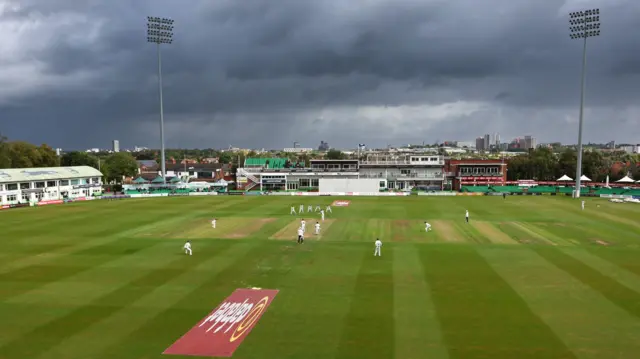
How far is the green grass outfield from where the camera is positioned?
1452 cm

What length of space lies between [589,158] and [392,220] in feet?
222

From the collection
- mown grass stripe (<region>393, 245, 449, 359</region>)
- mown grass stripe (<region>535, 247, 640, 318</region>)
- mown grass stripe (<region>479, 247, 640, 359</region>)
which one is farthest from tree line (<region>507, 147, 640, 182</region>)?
mown grass stripe (<region>393, 245, 449, 359</region>)

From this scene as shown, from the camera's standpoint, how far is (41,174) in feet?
219

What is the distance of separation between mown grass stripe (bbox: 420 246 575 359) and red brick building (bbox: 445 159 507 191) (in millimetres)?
60849

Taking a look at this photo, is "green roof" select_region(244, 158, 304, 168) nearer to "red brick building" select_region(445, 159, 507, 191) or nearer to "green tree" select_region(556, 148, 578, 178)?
"red brick building" select_region(445, 159, 507, 191)

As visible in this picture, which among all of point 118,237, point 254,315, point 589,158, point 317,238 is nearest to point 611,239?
point 317,238

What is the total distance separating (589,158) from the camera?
8669cm

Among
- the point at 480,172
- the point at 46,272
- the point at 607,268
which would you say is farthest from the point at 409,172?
the point at 46,272

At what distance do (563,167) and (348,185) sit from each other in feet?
167

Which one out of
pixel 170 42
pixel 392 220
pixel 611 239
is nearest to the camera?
pixel 611 239

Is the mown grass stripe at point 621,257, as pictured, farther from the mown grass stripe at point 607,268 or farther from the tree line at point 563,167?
the tree line at point 563,167

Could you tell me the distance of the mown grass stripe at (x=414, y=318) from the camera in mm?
13914

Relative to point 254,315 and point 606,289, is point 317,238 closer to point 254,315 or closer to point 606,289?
point 254,315

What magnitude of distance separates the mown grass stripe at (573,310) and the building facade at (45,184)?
6681cm
